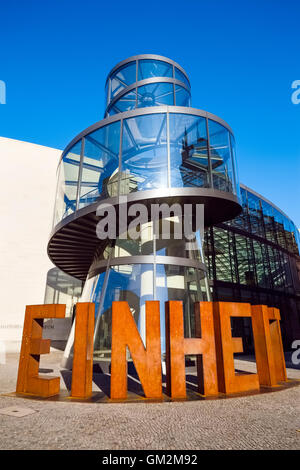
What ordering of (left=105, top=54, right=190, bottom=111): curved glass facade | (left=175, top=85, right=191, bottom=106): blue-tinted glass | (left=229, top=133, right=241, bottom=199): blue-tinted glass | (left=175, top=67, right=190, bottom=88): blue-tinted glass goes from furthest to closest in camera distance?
(left=175, top=67, right=190, bottom=88): blue-tinted glass → (left=175, top=85, right=191, bottom=106): blue-tinted glass → (left=105, top=54, right=190, bottom=111): curved glass facade → (left=229, top=133, right=241, bottom=199): blue-tinted glass

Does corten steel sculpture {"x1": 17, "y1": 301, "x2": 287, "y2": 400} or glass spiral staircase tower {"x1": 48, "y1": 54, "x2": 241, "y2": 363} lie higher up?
glass spiral staircase tower {"x1": 48, "y1": 54, "x2": 241, "y2": 363}

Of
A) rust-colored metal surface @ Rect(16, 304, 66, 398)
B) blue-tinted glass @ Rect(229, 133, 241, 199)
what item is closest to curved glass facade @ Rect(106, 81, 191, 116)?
blue-tinted glass @ Rect(229, 133, 241, 199)

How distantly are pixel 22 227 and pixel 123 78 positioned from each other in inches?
614

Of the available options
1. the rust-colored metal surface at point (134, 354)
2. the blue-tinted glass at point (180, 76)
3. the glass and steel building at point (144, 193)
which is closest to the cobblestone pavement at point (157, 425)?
the rust-colored metal surface at point (134, 354)

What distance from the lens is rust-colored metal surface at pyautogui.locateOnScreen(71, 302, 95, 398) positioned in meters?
6.92

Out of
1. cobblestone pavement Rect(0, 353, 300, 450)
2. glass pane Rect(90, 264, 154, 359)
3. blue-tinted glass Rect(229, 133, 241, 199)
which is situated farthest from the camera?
blue-tinted glass Rect(229, 133, 241, 199)

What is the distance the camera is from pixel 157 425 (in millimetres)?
4754

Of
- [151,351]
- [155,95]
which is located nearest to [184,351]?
[151,351]

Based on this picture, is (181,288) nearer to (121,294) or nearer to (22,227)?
(121,294)

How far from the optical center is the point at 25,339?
7633 millimetres

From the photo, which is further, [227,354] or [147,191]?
[147,191]

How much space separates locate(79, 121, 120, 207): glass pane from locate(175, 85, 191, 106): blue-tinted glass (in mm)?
5856

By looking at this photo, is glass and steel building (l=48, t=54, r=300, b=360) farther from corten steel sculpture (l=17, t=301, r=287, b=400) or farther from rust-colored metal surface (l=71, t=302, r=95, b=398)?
rust-colored metal surface (l=71, t=302, r=95, b=398)
